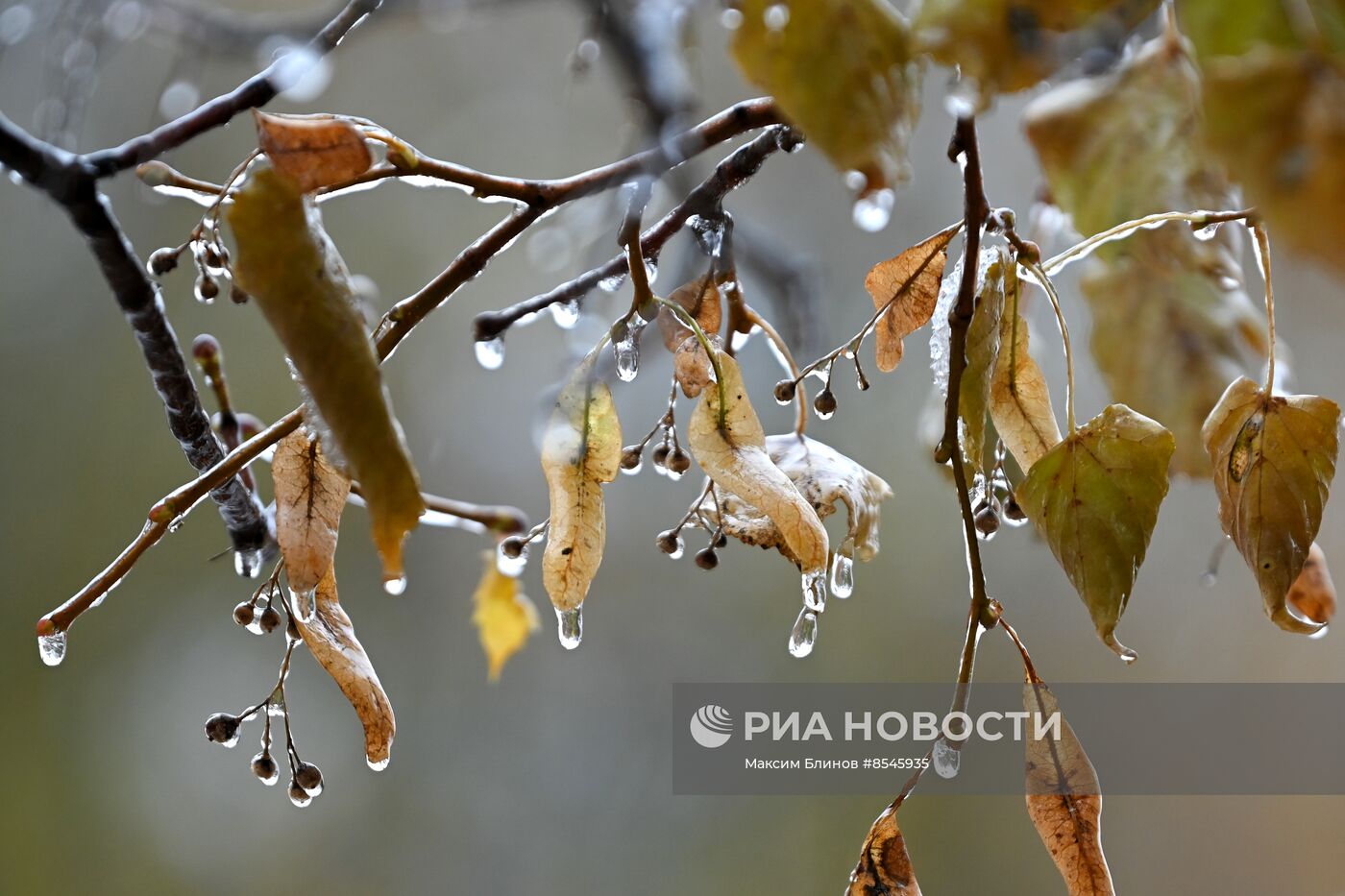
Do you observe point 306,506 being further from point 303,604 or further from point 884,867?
point 884,867

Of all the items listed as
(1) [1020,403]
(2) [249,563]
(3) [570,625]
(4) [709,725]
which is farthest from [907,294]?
(4) [709,725]

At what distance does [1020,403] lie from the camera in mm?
335

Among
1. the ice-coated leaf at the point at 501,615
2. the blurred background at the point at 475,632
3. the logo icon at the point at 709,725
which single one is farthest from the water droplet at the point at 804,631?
the blurred background at the point at 475,632

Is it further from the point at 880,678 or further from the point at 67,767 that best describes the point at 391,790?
the point at 880,678

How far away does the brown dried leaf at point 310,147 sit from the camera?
0.78ft

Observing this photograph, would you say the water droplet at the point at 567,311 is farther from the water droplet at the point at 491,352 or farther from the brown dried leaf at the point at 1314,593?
the brown dried leaf at the point at 1314,593

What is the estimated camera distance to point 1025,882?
1960mm

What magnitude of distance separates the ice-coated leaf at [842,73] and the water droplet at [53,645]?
0.26 m

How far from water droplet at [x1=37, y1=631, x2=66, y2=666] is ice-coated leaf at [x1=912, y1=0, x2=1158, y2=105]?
0.30 meters

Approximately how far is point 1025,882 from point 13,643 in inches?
76.2

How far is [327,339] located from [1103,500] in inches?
8.1

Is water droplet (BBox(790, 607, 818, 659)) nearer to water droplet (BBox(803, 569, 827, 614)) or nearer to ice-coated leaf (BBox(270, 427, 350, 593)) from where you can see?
water droplet (BBox(803, 569, 827, 614))

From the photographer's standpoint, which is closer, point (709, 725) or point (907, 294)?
point (907, 294)

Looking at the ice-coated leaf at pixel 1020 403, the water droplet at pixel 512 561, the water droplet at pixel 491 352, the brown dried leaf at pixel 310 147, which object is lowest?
the brown dried leaf at pixel 310 147
